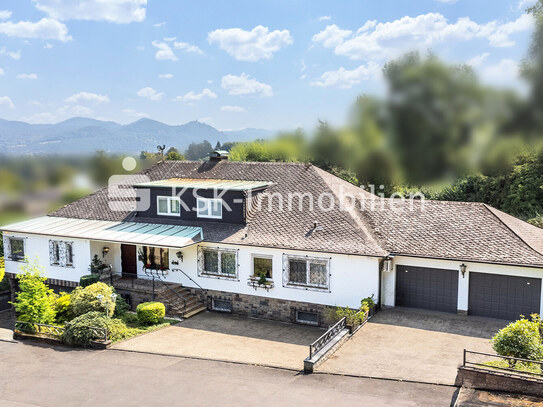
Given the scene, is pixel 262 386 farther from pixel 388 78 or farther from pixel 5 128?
pixel 5 128

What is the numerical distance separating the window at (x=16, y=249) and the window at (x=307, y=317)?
1680cm

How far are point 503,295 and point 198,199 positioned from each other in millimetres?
15248

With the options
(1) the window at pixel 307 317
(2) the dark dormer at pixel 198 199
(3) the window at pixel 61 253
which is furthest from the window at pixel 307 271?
(3) the window at pixel 61 253

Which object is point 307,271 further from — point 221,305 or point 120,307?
point 120,307

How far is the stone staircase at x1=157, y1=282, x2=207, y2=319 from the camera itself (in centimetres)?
2370

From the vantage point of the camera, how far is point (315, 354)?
16.7 meters

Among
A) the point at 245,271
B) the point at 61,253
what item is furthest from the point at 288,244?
the point at 61,253

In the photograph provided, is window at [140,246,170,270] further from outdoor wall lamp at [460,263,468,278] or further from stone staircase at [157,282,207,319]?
outdoor wall lamp at [460,263,468,278]

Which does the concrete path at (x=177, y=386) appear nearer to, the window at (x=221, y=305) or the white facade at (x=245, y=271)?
the white facade at (x=245, y=271)

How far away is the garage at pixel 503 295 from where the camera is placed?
65.0 feet

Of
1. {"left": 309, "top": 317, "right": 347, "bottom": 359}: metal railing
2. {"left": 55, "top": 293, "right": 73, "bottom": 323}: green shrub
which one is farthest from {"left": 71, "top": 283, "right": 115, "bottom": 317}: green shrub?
{"left": 309, "top": 317, "right": 347, "bottom": 359}: metal railing

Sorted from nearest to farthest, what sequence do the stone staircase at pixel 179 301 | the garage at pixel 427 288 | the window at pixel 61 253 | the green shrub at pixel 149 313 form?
the garage at pixel 427 288, the green shrub at pixel 149 313, the stone staircase at pixel 179 301, the window at pixel 61 253

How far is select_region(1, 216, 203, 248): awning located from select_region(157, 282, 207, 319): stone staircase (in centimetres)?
253

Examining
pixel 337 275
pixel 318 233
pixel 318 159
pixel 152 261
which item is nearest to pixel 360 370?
pixel 337 275
